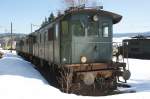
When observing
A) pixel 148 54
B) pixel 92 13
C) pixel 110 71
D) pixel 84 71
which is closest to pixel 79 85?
pixel 84 71

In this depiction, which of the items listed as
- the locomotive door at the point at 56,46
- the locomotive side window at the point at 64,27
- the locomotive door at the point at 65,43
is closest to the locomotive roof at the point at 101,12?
the locomotive side window at the point at 64,27

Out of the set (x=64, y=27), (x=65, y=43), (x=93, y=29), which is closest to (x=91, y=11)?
(x=93, y=29)

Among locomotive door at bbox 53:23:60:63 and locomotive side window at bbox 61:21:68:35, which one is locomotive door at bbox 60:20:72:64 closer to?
locomotive side window at bbox 61:21:68:35

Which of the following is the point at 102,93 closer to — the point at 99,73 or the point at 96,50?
the point at 99,73

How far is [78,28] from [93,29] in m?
0.71

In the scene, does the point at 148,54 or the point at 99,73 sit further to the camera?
the point at 148,54

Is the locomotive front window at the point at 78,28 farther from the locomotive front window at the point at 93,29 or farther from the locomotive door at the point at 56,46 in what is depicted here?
the locomotive door at the point at 56,46

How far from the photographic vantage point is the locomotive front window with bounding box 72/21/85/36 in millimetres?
13086

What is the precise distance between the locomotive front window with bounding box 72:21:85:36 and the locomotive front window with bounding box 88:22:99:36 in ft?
1.10

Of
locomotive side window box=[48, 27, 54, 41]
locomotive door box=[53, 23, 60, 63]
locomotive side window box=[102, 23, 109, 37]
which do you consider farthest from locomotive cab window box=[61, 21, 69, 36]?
locomotive side window box=[48, 27, 54, 41]

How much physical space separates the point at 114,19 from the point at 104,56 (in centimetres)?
180

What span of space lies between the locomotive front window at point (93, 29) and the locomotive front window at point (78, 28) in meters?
0.34

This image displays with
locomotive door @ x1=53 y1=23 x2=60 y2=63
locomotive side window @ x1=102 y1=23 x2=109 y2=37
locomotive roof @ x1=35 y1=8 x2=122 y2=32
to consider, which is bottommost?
locomotive door @ x1=53 y1=23 x2=60 y2=63

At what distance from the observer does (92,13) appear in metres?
13.5
